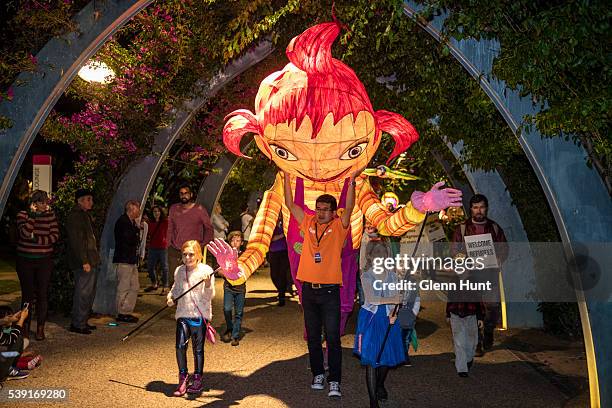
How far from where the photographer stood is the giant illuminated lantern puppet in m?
7.33

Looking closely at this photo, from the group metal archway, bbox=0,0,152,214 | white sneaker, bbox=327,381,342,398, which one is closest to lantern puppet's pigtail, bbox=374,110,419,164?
white sneaker, bbox=327,381,342,398

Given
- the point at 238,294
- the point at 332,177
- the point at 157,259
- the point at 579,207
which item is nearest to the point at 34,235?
the point at 238,294

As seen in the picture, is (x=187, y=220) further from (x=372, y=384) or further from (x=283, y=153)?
(x=372, y=384)

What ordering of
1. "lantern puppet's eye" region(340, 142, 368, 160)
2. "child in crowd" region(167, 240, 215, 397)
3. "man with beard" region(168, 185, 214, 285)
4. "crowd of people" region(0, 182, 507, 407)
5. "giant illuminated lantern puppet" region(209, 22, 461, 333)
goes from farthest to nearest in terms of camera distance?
"man with beard" region(168, 185, 214, 285) → "child in crowd" region(167, 240, 215, 397) → "lantern puppet's eye" region(340, 142, 368, 160) → "giant illuminated lantern puppet" region(209, 22, 461, 333) → "crowd of people" region(0, 182, 507, 407)

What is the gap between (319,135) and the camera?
24.1 ft

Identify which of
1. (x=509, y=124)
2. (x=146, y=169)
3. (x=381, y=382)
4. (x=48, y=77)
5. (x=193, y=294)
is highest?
(x=48, y=77)

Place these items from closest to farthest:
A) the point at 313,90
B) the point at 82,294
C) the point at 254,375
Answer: the point at 313,90
the point at 254,375
the point at 82,294

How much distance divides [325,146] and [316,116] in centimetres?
29

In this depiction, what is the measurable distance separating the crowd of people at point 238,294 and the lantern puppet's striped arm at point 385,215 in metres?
0.33

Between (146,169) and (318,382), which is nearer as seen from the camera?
(318,382)

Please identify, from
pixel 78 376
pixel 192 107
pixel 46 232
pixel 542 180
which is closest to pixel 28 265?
pixel 46 232

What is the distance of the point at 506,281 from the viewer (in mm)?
12555

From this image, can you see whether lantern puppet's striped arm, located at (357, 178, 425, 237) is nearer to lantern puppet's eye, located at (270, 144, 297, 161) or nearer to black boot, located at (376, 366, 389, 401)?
lantern puppet's eye, located at (270, 144, 297, 161)

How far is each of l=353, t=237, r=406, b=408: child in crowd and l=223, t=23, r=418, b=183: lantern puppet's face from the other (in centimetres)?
112
